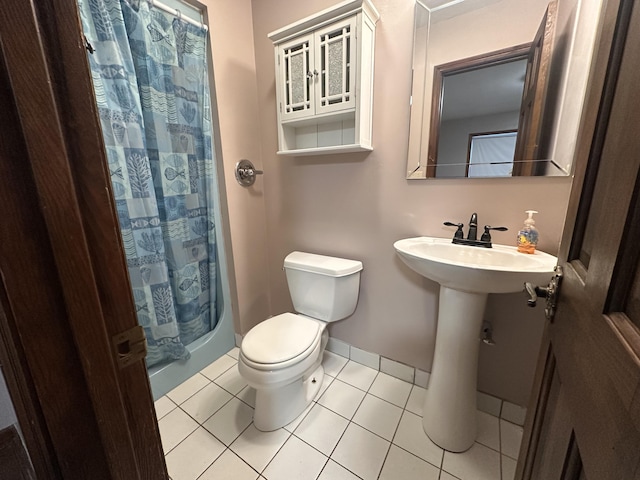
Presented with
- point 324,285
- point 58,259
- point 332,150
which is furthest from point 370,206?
point 58,259

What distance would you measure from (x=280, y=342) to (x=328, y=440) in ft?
1.63

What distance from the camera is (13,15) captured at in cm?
27

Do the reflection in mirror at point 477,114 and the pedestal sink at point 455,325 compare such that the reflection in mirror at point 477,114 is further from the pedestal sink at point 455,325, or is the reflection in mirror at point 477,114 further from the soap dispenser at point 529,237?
the pedestal sink at point 455,325

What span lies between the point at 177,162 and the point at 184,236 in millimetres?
398

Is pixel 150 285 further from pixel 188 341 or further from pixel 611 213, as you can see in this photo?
pixel 611 213

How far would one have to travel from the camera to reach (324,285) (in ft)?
4.85

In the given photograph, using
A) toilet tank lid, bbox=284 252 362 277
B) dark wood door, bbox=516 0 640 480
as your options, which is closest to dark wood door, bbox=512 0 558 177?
dark wood door, bbox=516 0 640 480

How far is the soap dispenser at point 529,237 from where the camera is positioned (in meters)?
1.05

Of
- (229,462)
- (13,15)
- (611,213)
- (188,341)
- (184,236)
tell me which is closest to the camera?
(13,15)

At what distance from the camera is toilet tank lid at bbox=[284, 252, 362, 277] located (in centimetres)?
145

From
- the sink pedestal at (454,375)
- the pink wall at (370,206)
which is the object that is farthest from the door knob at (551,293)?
the pink wall at (370,206)

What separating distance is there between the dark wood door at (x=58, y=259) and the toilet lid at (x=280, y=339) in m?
0.79

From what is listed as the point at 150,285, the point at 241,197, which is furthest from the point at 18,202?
the point at 241,197

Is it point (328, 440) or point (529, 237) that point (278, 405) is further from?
point (529, 237)
